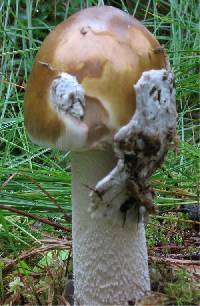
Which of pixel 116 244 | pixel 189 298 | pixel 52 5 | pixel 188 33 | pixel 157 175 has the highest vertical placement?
pixel 52 5

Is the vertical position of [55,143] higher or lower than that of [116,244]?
higher

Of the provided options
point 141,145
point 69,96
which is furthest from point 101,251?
point 69,96

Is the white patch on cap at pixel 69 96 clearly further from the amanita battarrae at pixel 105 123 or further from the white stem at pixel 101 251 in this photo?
the white stem at pixel 101 251

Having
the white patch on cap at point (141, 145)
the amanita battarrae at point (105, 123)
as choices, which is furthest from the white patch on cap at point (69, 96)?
the white patch on cap at point (141, 145)

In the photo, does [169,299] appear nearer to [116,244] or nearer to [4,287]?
[116,244]

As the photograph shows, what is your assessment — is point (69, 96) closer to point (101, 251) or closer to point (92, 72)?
point (92, 72)

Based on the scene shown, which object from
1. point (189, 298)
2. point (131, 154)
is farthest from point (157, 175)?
point (131, 154)

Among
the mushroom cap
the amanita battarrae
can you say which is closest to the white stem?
the amanita battarrae
